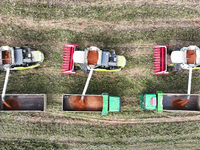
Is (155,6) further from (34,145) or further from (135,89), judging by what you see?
(34,145)

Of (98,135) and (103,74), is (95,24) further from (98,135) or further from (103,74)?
(98,135)

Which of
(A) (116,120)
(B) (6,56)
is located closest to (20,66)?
(B) (6,56)

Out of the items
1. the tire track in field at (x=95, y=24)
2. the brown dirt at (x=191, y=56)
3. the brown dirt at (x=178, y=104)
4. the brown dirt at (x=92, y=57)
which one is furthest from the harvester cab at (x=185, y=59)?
the brown dirt at (x=92, y=57)

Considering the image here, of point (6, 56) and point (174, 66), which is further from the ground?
point (6, 56)

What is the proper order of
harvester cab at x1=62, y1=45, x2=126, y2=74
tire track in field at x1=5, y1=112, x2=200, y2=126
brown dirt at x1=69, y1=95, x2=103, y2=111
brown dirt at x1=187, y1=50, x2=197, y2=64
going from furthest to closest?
1. tire track in field at x1=5, y1=112, x2=200, y2=126
2. brown dirt at x1=69, y1=95, x2=103, y2=111
3. brown dirt at x1=187, y1=50, x2=197, y2=64
4. harvester cab at x1=62, y1=45, x2=126, y2=74

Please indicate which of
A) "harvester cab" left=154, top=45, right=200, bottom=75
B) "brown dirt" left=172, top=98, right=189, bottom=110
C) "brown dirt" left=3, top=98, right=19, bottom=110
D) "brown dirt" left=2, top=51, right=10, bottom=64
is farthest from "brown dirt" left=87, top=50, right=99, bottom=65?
"brown dirt" left=172, top=98, right=189, bottom=110

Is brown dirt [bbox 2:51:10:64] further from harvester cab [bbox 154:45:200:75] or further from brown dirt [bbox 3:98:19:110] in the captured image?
harvester cab [bbox 154:45:200:75]
